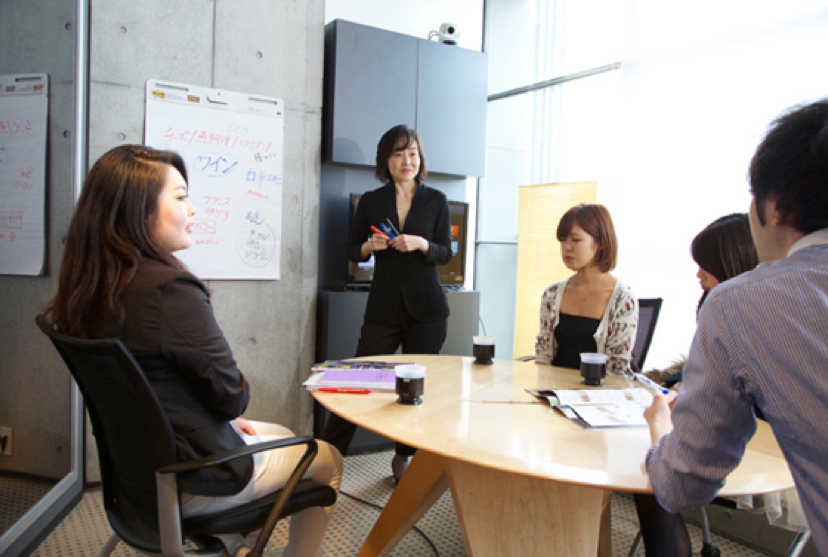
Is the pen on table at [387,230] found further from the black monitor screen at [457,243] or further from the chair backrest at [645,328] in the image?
the chair backrest at [645,328]

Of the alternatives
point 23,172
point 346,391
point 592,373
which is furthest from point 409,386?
point 23,172

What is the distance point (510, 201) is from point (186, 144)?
2.41m

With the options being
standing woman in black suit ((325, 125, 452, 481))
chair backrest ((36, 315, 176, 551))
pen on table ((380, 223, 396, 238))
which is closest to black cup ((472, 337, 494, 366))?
standing woman in black suit ((325, 125, 452, 481))

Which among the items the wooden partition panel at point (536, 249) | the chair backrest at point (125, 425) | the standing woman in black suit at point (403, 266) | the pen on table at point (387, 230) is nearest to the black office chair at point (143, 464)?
the chair backrest at point (125, 425)

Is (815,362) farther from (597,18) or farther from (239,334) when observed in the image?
(597,18)

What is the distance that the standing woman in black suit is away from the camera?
Answer: 2.87 meters

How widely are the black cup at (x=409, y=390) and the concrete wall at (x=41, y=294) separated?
1698 mm

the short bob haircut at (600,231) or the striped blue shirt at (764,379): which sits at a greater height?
the short bob haircut at (600,231)

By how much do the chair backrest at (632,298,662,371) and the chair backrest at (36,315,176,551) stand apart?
202cm

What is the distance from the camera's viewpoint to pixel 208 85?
304 cm

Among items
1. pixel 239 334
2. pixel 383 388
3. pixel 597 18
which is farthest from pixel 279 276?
pixel 597 18

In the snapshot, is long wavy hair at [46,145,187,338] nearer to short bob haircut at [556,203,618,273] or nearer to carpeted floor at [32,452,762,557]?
carpeted floor at [32,452,762,557]

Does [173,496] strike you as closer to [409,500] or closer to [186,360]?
[186,360]

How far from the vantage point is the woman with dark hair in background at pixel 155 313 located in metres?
1.31
